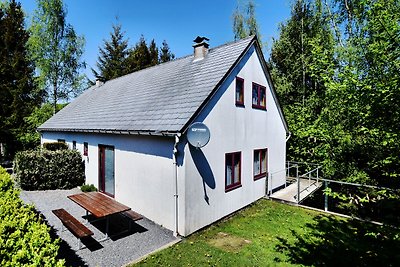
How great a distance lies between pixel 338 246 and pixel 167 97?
7994mm

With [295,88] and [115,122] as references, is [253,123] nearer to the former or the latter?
[115,122]

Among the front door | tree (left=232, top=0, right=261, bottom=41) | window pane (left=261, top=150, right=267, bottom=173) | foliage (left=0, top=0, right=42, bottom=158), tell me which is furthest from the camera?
tree (left=232, top=0, right=261, bottom=41)

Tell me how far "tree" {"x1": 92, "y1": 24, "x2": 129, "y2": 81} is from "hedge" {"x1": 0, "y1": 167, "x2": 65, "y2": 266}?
3463 cm

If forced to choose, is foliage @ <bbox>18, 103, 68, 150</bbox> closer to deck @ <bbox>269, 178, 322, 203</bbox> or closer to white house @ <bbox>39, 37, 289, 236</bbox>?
white house @ <bbox>39, 37, 289, 236</bbox>

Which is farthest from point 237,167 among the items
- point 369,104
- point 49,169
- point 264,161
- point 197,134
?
point 49,169

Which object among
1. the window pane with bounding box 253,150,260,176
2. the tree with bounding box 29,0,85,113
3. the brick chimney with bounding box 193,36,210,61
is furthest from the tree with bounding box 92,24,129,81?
the window pane with bounding box 253,150,260,176

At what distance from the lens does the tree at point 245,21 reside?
26.2 meters

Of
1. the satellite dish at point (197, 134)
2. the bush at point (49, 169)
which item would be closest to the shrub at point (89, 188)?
the bush at point (49, 169)

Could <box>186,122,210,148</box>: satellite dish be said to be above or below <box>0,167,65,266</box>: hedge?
above

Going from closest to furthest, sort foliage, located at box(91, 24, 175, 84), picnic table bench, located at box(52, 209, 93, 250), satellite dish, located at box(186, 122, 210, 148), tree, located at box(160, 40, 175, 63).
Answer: picnic table bench, located at box(52, 209, 93, 250) < satellite dish, located at box(186, 122, 210, 148) < foliage, located at box(91, 24, 175, 84) < tree, located at box(160, 40, 175, 63)

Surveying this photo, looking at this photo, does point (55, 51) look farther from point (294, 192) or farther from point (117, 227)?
point (294, 192)

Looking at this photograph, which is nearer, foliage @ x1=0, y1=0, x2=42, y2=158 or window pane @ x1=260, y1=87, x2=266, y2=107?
window pane @ x1=260, y1=87, x2=266, y2=107

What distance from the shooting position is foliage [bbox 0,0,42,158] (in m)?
24.5

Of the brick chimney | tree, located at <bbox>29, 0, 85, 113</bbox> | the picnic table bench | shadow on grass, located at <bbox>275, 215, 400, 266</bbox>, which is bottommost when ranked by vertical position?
shadow on grass, located at <bbox>275, 215, 400, 266</bbox>
